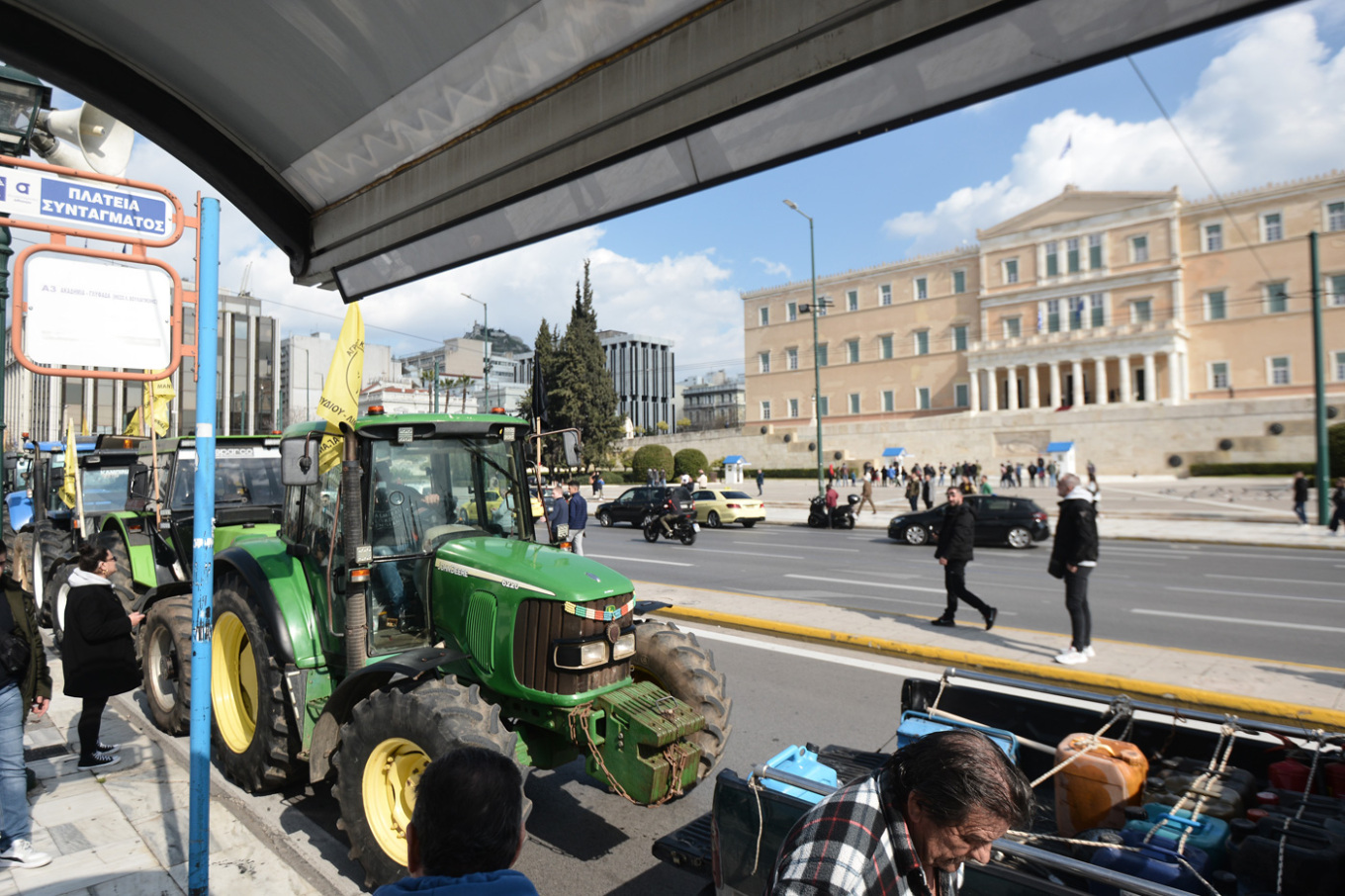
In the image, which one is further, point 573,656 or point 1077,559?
point 1077,559

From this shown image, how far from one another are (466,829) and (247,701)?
5.08 metres

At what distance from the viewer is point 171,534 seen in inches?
303

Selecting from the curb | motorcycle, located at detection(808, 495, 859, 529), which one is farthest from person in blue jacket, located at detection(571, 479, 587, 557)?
motorcycle, located at detection(808, 495, 859, 529)

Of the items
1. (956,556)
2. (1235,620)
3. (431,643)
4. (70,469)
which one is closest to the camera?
(431,643)

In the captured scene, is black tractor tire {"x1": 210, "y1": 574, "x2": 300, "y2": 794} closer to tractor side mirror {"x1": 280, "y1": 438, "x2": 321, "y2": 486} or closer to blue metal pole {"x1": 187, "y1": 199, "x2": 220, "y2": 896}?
blue metal pole {"x1": 187, "y1": 199, "x2": 220, "y2": 896}

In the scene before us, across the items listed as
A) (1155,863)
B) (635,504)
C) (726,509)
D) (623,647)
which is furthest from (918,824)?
(635,504)

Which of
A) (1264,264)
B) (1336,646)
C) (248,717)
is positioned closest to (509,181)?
(248,717)

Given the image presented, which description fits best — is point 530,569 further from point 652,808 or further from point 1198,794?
point 1198,794

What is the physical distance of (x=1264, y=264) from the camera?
184 feet

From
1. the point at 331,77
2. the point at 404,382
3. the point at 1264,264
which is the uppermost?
the point at 1264,264

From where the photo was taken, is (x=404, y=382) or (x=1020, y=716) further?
(x=404, y=382)

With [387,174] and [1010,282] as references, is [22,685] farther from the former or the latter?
[1010,282]

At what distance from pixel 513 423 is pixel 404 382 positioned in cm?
7793

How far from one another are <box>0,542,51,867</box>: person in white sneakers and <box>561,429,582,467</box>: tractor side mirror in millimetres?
3251
